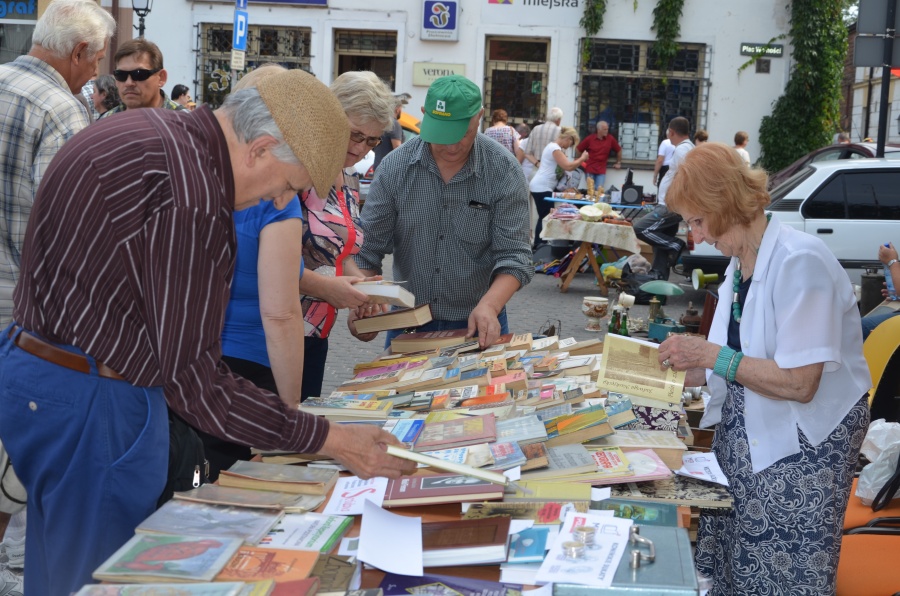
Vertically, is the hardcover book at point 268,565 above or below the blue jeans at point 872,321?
above

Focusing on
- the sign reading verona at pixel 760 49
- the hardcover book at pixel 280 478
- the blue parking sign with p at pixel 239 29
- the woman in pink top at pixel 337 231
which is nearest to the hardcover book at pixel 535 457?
the hardcover book at pixel 280 478

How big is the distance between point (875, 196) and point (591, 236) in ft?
8.89

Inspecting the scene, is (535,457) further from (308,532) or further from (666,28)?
(666,28)

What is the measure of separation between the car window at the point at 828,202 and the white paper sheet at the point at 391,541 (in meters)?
7.65

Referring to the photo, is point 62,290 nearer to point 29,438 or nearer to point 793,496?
point 29,438

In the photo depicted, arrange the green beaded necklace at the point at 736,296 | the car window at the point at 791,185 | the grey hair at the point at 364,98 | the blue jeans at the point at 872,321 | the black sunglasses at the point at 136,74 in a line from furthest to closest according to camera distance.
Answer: the car window at the point at 791,185
the blue jeans at the point at 872,321
the black sunglasses at the point at 136,74
the grey hair at the point at 364,98
the green beaded necklace at the point at 736,296

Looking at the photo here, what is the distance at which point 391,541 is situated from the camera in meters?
1.68

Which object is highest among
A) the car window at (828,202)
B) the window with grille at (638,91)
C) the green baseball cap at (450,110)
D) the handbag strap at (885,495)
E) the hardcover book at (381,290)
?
the window with grille at (638,91)

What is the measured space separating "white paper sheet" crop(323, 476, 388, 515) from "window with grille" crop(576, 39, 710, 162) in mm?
15834

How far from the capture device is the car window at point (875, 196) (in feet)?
27.6

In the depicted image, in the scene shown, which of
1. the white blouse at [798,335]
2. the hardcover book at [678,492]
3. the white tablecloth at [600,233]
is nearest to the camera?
the hardcover book at [678,492]

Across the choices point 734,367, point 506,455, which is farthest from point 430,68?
point 506,455

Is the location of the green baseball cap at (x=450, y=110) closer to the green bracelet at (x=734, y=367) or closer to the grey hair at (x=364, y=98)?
the grey hair at (x=364, y=98)

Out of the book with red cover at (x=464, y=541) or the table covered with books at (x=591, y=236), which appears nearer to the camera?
the book with red cover at (x=464, y=541)
